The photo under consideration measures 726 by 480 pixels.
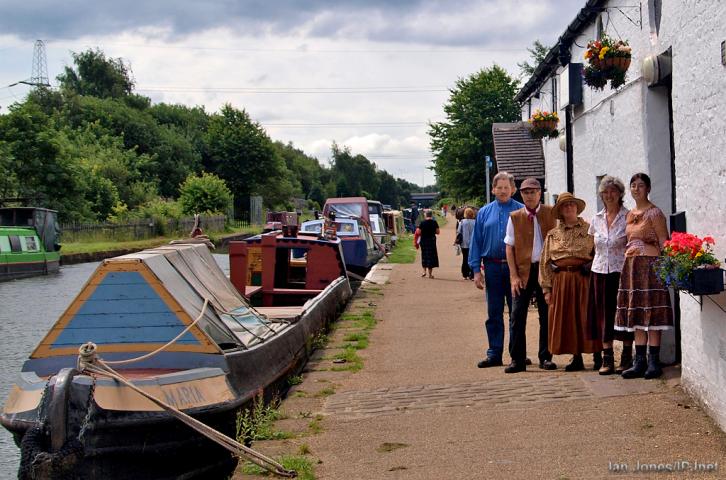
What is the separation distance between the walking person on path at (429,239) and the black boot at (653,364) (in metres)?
14.4

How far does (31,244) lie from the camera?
35.2 metres

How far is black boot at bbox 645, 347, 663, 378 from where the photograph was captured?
827 centimetres

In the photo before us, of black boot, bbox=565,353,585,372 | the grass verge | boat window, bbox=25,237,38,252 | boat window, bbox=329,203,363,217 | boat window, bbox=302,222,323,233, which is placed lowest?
the grass verge

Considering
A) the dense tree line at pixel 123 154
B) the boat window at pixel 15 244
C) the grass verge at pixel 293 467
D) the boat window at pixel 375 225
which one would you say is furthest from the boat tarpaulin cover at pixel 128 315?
the dense tree line at pixel 123 154

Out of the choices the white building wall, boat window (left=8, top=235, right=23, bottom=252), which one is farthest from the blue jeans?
boat window (left=8, top=235, right=23, bottom=252)

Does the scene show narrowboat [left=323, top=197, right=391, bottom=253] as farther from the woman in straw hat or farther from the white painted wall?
the woman in straw hat

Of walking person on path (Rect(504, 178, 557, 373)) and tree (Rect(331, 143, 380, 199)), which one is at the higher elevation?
tree (Rect(331, 143, 380, 199))

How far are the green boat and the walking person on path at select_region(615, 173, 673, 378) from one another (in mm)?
29185

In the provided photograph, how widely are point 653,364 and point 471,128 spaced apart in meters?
36.4

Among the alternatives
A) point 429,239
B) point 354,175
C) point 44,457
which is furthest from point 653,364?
point 354,175

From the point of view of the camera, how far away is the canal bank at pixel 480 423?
6.17 meters

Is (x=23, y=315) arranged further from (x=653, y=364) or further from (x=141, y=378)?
(x=653, y=364)

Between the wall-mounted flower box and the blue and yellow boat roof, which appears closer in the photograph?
the wall-mounted flower box

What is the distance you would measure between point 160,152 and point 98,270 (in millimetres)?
78460
